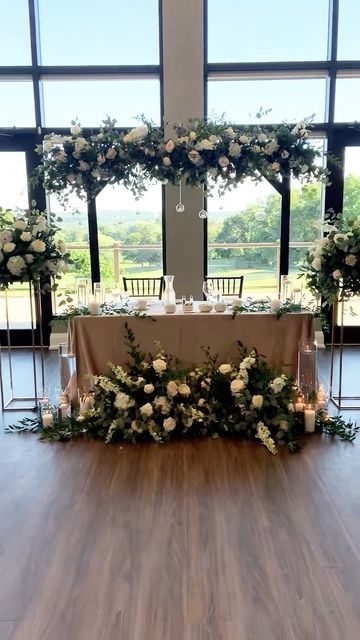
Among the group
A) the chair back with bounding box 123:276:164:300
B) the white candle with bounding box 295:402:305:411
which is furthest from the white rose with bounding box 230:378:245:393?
the chair back with bounding box 123:276:164:300

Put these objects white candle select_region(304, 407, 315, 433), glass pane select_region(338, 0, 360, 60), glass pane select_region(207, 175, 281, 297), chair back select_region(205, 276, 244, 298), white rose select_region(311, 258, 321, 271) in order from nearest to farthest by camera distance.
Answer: white candle select_region(304, 407, 315, 433), white rose select_region(311, 258, 321, 271), chair back select_region(205, 276, 244, 298), glass pane select_region(338, 0, 360, 60), glass pane select_region(207, 175, 281, 297)

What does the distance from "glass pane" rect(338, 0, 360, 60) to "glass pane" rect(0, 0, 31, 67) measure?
3.52 metres

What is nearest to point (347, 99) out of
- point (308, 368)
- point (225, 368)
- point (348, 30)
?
point (348, 30)

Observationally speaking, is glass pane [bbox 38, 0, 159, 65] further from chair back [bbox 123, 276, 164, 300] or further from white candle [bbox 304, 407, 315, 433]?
white candle [bbox 304, 407, 315, 433]

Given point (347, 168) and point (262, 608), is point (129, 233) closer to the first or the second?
point (347, 168)

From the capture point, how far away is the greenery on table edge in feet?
11.8

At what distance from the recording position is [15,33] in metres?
5.98

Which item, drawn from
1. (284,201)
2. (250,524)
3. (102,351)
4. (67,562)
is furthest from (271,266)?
(67,562)

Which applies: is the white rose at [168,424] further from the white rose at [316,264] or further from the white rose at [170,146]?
the white rose at [170,146]

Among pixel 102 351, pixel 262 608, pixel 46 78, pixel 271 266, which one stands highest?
pixel 46 78

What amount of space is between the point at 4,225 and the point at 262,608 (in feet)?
10.1

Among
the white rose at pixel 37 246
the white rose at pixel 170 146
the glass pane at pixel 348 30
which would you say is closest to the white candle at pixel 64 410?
the white rose at pixel 37 246

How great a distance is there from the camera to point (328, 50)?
598cm

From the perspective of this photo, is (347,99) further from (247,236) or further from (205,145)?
(205,145)
